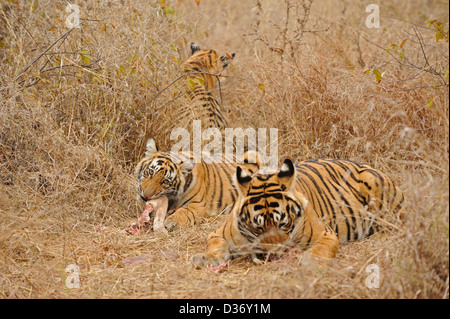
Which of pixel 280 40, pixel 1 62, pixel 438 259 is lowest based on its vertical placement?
pixel 438 259

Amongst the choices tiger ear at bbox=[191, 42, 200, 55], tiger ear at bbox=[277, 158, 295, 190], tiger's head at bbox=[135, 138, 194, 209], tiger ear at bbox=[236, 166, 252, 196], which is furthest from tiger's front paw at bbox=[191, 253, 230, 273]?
tiger ear at bbox=[191, 42, 200, 55]

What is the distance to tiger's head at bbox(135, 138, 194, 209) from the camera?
16.3 feet

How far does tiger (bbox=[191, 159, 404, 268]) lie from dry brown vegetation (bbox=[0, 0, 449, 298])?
0.45ft

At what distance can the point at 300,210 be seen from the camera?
377 cm

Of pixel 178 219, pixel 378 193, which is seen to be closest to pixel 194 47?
pixel 178 219

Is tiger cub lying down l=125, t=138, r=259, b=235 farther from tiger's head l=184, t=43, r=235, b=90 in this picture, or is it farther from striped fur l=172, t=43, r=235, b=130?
tiger's head l=184, t=43, r=235, b=90

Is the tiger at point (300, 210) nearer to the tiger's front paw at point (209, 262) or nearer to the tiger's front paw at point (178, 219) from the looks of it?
the tiger's front paw at point (209, 262)

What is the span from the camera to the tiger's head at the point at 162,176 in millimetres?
4961

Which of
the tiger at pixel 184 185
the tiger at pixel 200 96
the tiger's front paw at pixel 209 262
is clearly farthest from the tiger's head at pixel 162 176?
the tiger's front paw at pixel 209 262

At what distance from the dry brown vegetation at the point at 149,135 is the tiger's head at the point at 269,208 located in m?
0.20

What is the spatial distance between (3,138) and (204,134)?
2045 millimetres
